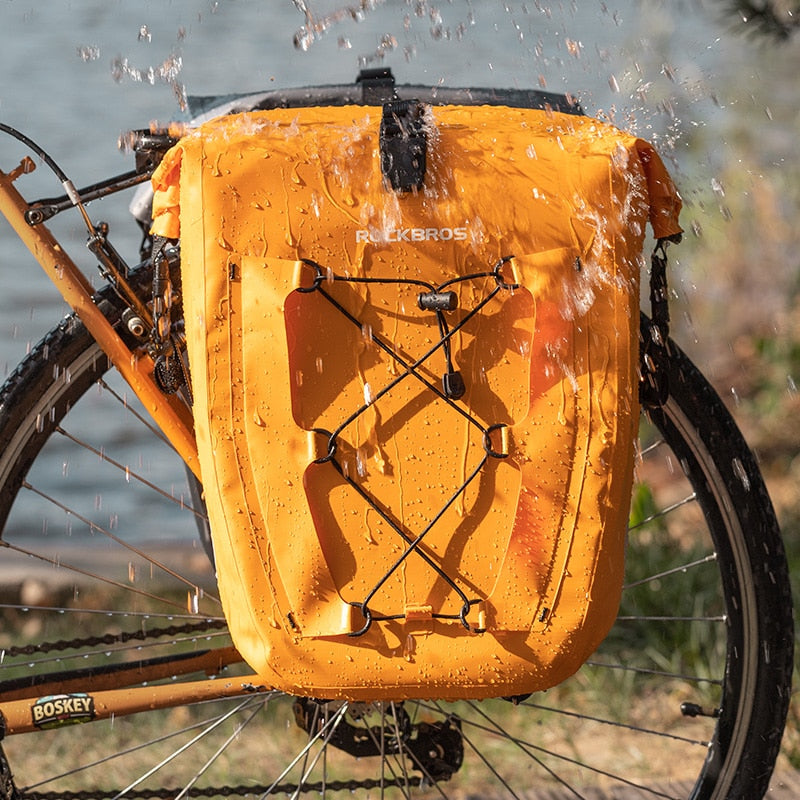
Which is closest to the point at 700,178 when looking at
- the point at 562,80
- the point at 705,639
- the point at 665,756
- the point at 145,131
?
the point at 562,80

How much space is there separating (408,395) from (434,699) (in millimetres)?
442

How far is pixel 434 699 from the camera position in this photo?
1.71 m

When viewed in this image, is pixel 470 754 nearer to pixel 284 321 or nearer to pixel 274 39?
pixel 284 321

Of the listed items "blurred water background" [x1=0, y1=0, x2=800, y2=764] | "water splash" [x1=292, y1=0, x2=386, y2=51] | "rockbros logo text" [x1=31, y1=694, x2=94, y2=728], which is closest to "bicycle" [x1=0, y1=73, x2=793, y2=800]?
"rockbros logo text" [x1=31, y1=694, x2=94, y2=728]

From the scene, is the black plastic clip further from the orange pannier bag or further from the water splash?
the water splash

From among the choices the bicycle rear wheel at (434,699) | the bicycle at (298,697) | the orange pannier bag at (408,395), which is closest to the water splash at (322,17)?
the bicycle at (298,697)

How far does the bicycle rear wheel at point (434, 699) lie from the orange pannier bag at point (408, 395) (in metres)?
0.37

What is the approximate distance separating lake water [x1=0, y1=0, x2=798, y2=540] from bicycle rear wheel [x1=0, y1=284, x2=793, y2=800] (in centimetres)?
105

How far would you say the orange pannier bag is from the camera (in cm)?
162

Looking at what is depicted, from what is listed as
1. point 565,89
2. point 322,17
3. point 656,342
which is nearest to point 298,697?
point 656,342

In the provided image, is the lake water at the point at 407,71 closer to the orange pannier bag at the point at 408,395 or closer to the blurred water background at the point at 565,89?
the blurred water background at the point at 565,89

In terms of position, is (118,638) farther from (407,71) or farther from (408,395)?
(407,71)

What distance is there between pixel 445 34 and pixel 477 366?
16.4ft

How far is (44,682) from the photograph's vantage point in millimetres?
2010
